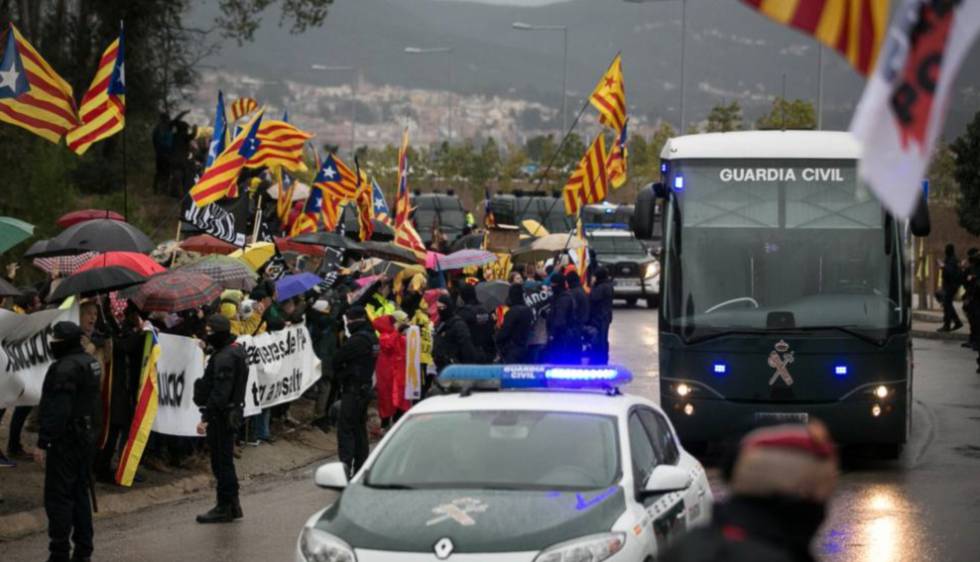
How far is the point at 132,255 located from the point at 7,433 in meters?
2.21

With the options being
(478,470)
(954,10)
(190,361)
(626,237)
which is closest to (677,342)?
(190,361)

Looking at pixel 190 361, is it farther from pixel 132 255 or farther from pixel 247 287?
pixel 247 287

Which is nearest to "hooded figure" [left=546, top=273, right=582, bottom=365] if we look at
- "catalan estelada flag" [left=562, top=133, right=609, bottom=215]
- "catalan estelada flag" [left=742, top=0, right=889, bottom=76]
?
"catalan estelada flag" [left=562, top=133, right=609, bottom=215]

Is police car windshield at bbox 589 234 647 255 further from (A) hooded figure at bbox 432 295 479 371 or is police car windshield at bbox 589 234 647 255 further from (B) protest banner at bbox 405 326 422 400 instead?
(B) protest banner at bbox 405 326 422 400

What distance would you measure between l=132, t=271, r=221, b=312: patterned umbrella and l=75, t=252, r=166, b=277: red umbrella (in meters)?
0.19

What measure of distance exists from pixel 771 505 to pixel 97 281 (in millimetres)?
10740

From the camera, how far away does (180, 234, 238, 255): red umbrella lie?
22.6 metres

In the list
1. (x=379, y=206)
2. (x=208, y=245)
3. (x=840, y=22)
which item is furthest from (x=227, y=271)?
(x=840, y=22)

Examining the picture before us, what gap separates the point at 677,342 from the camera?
16.9 metres

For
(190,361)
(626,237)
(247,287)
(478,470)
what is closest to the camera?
(478,470)

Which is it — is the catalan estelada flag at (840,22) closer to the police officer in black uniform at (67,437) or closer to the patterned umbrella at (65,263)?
the police officer in black uniform at (67,437)

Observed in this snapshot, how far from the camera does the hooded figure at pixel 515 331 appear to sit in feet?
70.5

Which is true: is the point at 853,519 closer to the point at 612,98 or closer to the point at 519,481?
the point at 519,481

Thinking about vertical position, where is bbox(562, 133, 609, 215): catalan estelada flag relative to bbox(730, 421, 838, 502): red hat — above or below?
above
